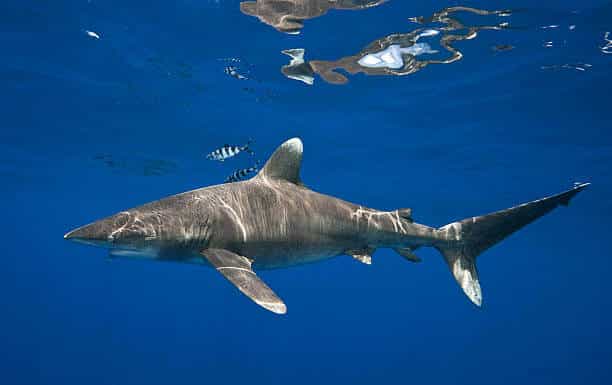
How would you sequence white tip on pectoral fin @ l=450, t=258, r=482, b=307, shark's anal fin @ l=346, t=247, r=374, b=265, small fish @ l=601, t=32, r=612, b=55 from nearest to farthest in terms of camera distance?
shark's anal fin @ l=346, t=247, r=374, b=265, white tip on pectoral fin @ l=450, t=258, r=482, b=307, small fish @ l=601, t=32, r=612, b=55

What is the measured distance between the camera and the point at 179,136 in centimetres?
2294

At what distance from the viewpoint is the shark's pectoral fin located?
356 centimetres

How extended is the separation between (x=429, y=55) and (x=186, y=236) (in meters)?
11.8

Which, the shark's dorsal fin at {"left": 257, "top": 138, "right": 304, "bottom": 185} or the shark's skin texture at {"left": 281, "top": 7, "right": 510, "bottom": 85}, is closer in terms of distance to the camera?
the shark's dorsal fin at {"left": 257, "top": 138, "right": 304, "bottom": 185}

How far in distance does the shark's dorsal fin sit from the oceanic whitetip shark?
0.04ft

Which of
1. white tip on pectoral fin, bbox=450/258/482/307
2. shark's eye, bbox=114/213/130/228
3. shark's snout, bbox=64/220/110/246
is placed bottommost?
white tip on pectoral fin, bbox=450/258/482/307

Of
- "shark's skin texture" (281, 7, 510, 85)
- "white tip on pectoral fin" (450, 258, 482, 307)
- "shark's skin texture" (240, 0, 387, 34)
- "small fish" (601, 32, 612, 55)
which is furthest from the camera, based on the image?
"small fish" (601, 32, 612, 55)

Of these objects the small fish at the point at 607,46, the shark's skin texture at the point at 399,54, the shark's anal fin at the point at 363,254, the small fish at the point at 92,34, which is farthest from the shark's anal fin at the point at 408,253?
the small fish at the point at 92,34

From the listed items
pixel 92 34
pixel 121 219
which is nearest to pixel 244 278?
pixel 121 219

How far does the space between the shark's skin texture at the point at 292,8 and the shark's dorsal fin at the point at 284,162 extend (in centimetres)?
644

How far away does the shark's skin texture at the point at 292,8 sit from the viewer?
1087cm

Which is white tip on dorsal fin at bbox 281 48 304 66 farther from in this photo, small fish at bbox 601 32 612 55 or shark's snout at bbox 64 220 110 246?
shark's snout at bbox 64 220 110 246

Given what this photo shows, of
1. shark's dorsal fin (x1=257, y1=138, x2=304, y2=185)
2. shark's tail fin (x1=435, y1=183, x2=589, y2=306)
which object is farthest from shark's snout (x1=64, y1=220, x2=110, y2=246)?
shark's tail fin (x1=435, y1=183, x2=589, y2=306)

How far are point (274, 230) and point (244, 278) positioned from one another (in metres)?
1.19
